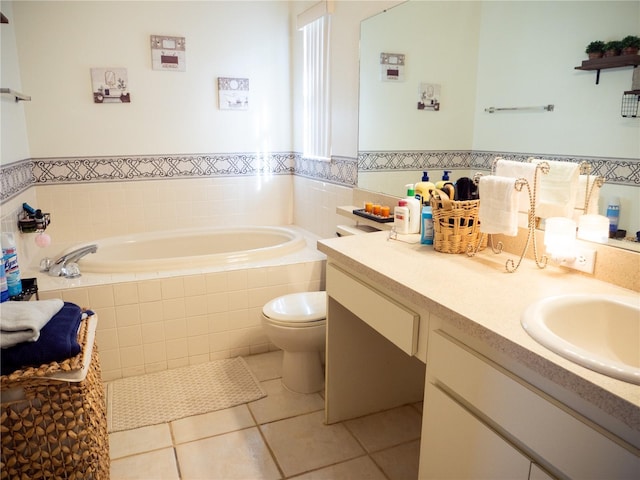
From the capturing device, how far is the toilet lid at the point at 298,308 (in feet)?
7.27

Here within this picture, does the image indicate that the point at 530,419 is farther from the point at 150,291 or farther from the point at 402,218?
the point at 150,291

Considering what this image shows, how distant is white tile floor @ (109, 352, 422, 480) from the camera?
1834 mm

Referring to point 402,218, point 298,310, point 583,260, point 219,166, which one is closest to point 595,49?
point 583,260

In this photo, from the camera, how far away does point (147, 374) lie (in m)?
2.56

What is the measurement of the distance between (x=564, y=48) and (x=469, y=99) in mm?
540

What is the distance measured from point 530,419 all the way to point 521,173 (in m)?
0.91

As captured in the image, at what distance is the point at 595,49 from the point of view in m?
1.44

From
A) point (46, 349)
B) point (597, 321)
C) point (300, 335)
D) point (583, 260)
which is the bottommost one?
point (300, 335)

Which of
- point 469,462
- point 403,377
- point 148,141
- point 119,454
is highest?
point 148,141

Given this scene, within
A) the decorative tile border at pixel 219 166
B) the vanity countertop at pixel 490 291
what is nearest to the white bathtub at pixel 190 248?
the decorative tile border at pixel 219 166

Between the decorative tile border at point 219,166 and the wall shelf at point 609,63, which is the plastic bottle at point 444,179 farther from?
the wall shelf at point 609,63

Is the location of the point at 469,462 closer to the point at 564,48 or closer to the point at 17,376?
the point at 17,376

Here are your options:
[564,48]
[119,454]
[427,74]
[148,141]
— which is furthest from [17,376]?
[148,141]

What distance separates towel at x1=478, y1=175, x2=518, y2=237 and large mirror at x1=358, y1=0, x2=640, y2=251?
0.24 m
